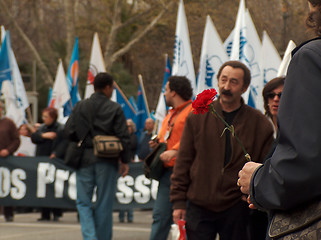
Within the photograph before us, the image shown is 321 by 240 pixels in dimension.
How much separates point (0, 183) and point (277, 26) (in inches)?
532

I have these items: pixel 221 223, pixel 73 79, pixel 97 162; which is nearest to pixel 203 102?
pixel 221 223

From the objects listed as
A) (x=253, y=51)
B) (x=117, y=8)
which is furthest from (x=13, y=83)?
(x=117, y=8)

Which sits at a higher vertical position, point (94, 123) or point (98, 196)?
point (94, 123)

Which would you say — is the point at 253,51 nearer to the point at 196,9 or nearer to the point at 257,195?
the point at 257,195

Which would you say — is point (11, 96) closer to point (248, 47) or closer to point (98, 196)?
point (248, 47)

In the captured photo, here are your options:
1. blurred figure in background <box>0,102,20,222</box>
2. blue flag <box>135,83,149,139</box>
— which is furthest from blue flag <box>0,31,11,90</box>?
blue flag <box>135,83,149,139</box>

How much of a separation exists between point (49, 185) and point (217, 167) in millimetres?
7000

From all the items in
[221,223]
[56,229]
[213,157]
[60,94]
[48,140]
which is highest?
[60,94]

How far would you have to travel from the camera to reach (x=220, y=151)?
5.04 m

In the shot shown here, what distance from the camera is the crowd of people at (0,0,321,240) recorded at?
2.43 m

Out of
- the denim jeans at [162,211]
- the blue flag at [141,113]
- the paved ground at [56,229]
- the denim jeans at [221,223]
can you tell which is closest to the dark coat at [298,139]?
the denim jeans at [221,223]

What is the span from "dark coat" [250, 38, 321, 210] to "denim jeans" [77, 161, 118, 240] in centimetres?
561

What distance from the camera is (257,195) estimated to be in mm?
2586

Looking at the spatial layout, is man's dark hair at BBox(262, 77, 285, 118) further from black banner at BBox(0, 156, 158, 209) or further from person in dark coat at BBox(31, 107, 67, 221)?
person in dark coat at BBox(31, 107, 67, 221)
